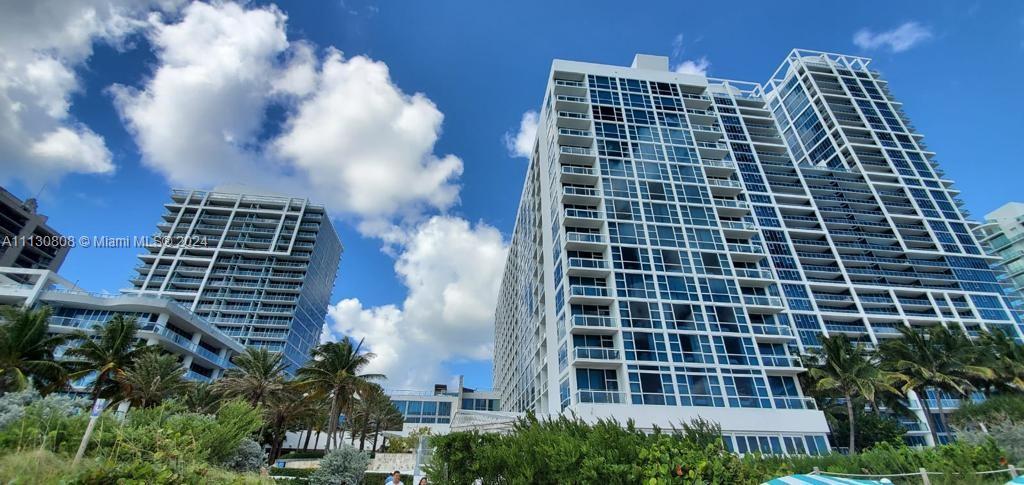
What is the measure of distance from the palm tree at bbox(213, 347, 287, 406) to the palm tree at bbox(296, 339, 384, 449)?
1.98 meters

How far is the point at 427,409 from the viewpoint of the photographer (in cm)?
7156

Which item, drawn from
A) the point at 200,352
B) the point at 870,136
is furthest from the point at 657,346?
Answer: the point at 870,136

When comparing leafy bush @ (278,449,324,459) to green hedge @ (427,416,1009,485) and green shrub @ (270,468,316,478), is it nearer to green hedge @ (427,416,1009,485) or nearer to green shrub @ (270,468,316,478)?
green shrub @ (270,468,316,478)

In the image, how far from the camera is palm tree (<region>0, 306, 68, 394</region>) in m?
23.6

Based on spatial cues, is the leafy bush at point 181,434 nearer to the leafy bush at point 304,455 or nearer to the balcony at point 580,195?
the leafy bush at point 304,455

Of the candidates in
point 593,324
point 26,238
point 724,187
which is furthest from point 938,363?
point 26,238

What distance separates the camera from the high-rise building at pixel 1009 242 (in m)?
57.2

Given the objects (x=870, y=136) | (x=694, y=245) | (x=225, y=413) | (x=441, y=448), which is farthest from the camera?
(x=870, y=136)

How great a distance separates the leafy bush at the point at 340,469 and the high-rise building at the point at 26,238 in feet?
281

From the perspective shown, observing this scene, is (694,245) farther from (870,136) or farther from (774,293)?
(870,136)

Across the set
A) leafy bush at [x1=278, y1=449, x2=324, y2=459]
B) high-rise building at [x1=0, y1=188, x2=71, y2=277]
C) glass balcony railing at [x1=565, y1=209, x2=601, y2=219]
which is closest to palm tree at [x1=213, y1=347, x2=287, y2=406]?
leafy bush at [x1=278, y1=449, x2=324, y2=459]

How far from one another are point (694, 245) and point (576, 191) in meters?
10.7

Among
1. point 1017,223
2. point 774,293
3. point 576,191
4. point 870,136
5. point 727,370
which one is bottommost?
point 727,370

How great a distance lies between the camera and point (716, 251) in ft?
115
